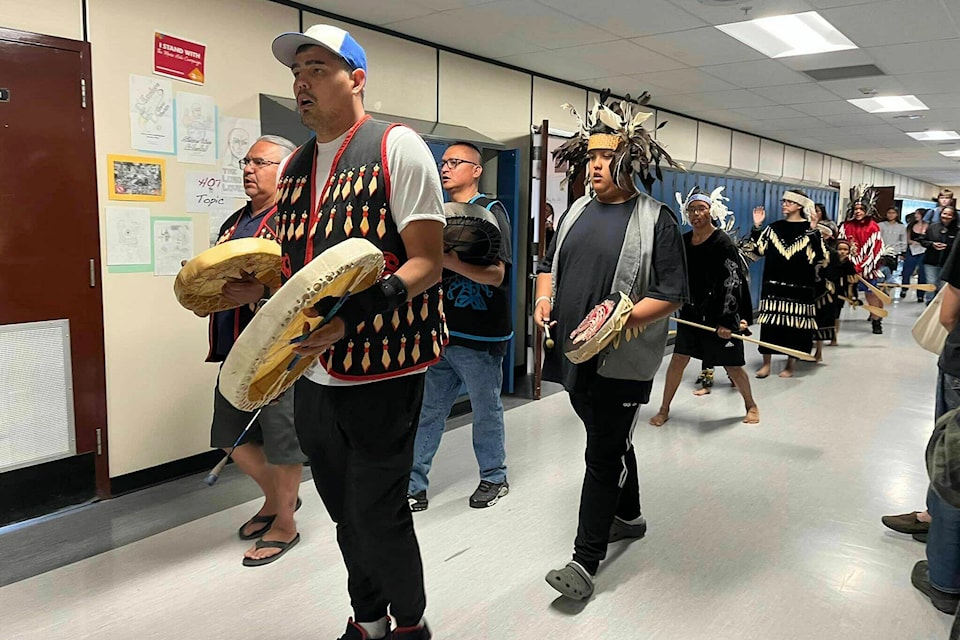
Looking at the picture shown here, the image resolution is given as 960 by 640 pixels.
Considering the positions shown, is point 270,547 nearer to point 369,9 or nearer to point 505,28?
point 369,9

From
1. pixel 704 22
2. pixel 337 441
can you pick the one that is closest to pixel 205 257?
pixel 337 441

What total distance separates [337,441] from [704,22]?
12.2 feet

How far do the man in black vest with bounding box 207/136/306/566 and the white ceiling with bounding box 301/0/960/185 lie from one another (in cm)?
169

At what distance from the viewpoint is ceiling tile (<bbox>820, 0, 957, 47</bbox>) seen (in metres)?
3.85

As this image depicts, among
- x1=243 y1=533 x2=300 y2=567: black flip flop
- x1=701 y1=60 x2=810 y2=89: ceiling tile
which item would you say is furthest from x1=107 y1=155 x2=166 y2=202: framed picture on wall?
x1=701 y1=60 x2=810 y2=89: ceiling tile

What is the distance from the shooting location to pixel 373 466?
1.61m

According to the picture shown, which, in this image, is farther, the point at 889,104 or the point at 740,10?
the point at 889,104

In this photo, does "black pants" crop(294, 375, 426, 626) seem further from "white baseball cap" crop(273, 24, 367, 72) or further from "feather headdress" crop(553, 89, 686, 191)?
"feather headdress" crop(553, 89, 686, 191)

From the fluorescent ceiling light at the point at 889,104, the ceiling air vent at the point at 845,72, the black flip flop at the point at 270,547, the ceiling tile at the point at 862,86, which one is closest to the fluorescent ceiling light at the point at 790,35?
the ceiling air vent at the point at 845,72

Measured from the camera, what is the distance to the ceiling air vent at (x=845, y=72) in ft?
17.8

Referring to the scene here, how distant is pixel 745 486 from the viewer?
340cm

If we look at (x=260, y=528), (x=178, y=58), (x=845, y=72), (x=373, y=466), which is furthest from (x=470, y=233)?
(x=845, y=72)

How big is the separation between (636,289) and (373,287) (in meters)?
1.11

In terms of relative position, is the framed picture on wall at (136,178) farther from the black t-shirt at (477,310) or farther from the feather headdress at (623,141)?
the feather headdress at (623,141)
